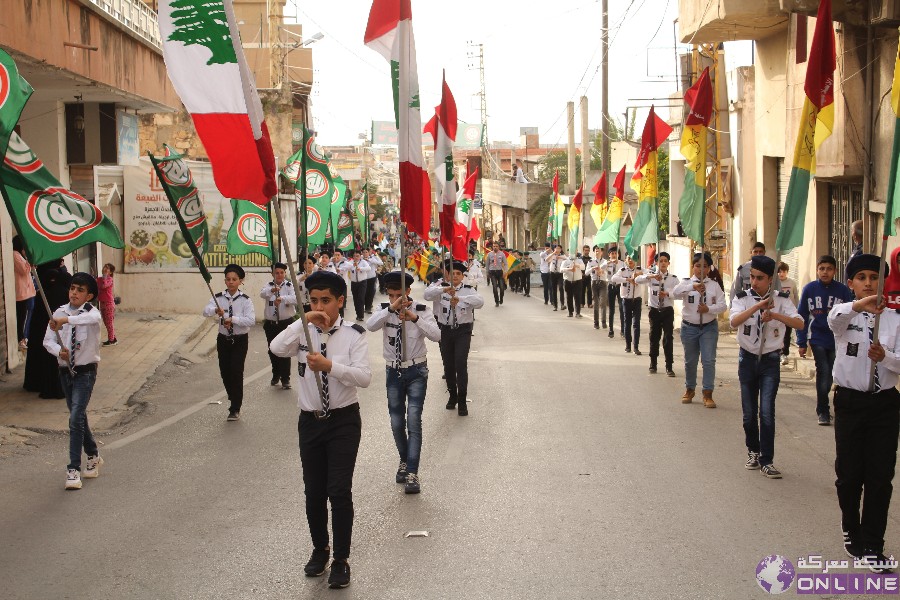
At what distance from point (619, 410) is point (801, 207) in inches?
156

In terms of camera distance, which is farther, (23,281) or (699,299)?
(23,281)

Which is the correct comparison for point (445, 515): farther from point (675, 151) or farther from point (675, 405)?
point (675, 151)

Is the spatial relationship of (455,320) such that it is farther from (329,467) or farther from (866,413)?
(866,413)

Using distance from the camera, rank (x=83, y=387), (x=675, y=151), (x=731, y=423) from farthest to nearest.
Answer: (x=675, y=151) < (x=731, y=423) < (x=83, y=387)

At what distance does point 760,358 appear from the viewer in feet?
29.6

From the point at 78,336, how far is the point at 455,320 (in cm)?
486

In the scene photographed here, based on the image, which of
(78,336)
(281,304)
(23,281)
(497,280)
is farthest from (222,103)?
(497,280)

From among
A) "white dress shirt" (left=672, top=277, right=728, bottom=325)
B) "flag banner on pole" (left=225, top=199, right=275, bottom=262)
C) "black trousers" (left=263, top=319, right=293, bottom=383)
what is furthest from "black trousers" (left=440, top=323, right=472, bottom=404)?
"flag banner on pole" (left=225, top=199, right=275, bottom=262)

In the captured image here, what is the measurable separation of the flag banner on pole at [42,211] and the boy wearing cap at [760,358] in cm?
584

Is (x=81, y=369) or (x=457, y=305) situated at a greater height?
(x=457, y=305)

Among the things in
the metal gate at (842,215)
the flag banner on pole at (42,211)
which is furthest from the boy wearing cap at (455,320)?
the metal gate at (842,215)

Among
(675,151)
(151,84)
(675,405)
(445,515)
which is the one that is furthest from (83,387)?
(675,151)

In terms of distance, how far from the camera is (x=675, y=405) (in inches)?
497

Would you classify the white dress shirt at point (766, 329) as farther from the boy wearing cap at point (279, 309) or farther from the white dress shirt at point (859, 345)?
the boy wearing cap at point (279, 309)
